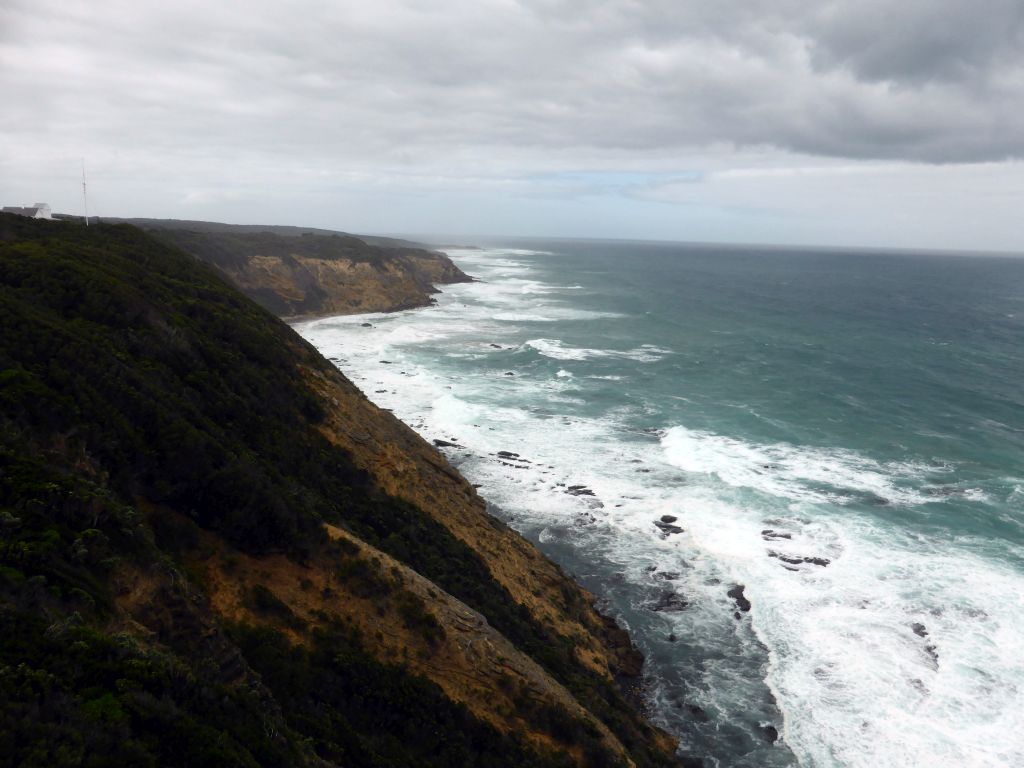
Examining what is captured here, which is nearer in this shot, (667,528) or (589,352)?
(667,528)

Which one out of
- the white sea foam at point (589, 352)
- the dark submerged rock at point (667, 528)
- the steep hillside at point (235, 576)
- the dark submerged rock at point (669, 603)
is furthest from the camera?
the white sea foam at point (589, 352)

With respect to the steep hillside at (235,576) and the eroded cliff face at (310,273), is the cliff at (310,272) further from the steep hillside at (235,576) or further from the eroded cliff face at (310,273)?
the steep hillside at (235,576)

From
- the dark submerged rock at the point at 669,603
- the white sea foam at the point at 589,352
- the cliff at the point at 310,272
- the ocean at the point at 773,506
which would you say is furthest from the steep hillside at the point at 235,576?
the cliff at the point at 310,272

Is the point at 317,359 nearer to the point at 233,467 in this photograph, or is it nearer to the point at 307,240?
the point at 233,467

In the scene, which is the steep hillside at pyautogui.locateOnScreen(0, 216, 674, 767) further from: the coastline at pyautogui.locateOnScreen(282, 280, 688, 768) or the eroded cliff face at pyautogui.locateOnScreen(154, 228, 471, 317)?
the eroded cliff face at pyautogui.locateOnScreen(154, 228, 471, 317)

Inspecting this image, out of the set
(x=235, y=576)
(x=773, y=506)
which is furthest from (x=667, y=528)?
(x=235, y=576)

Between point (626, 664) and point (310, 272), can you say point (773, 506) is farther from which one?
point (310, 272)

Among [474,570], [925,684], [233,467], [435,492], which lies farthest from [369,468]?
[925,684]
